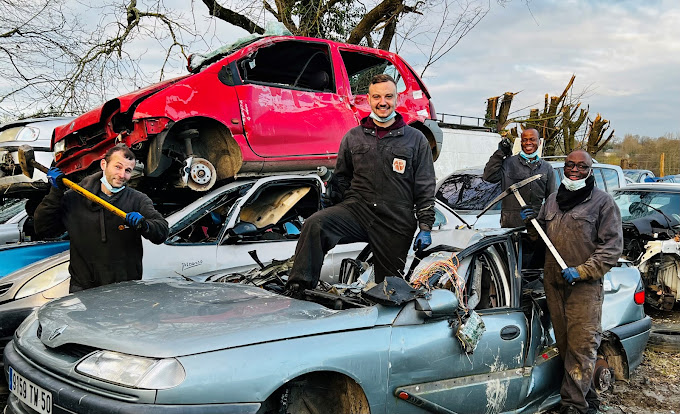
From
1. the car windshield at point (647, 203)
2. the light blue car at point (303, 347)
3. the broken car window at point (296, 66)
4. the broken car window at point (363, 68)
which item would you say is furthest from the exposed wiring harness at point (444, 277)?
the car windshield at point (647, 203)

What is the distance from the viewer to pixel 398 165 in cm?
355

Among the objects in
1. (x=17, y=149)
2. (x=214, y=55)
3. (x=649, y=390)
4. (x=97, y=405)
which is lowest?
(x=649, y=390)

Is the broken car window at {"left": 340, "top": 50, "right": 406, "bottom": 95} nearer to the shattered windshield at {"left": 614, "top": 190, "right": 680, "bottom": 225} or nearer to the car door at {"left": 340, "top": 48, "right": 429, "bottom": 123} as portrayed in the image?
the car door at {"left": 340, "top": 48, "right": 429, "bottom": 123}

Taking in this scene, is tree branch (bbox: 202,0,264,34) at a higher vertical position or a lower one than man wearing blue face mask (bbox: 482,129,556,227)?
higher

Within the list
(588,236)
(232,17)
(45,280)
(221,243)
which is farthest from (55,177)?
(232,17)

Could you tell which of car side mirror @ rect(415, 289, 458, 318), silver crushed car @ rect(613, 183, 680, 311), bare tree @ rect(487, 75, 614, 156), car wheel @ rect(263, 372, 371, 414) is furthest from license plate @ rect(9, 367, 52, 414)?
bare tree @ rect(487, 75, 614, 156)

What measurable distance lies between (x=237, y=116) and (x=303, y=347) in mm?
3473

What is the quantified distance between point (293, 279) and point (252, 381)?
1157 mm

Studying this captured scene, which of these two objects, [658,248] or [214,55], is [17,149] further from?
[658,248]

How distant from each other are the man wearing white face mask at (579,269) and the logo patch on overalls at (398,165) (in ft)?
2.96

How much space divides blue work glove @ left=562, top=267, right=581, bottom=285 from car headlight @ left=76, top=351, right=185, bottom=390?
2.38 meters

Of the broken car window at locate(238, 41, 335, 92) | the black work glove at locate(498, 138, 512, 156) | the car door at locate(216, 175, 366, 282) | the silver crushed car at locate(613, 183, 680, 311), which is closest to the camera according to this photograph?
the car door at locate(216, 175, 366, 282)

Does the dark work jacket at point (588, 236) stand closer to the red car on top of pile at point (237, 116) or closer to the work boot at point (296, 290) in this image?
the work boot at point (296, 290)

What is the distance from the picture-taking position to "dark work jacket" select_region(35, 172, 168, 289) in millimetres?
3629
